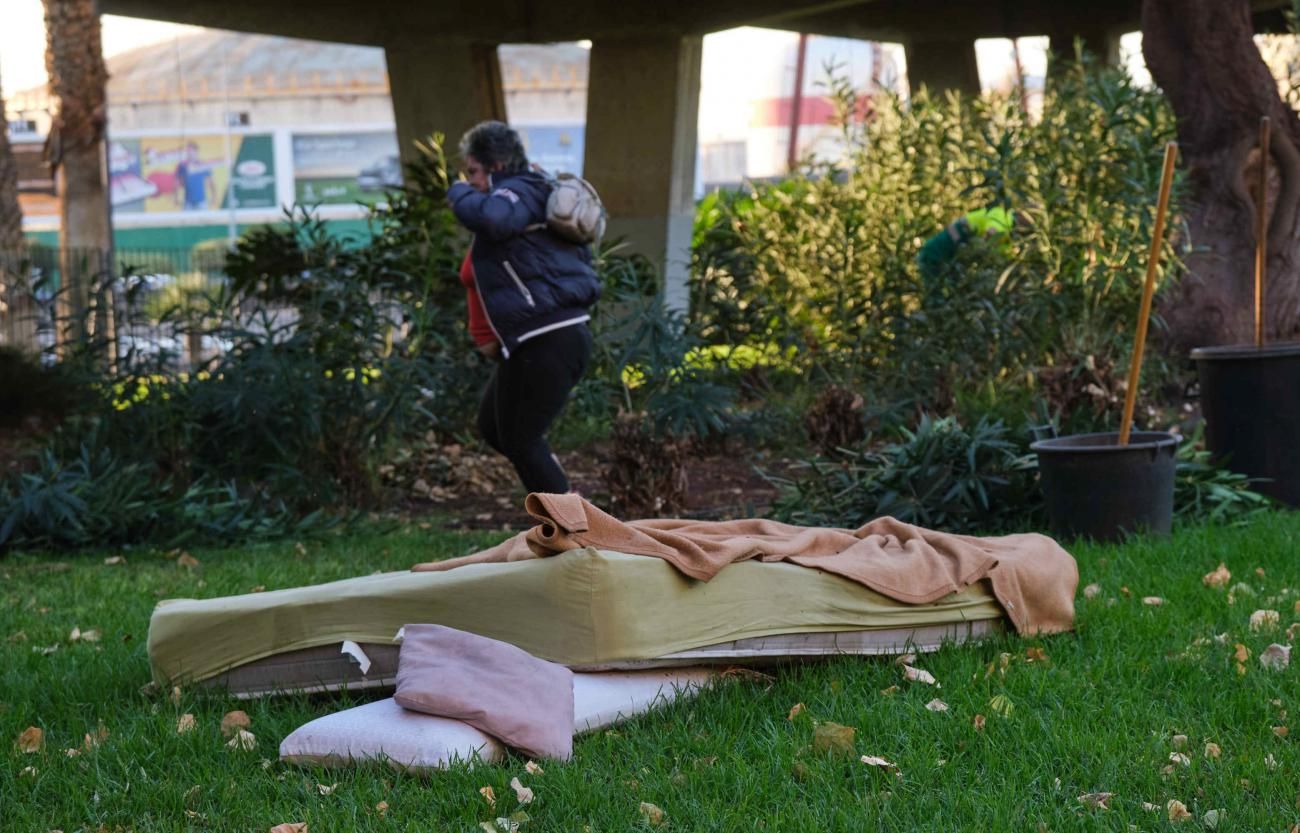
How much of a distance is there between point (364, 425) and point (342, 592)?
4273 millimetres

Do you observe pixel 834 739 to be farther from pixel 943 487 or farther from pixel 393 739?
pixel 943 487

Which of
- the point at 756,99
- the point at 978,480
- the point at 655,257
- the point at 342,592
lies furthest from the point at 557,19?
the point at 756,99

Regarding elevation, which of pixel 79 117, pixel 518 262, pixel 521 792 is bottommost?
pixel 521 792

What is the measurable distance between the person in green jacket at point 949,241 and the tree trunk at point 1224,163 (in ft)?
5.07

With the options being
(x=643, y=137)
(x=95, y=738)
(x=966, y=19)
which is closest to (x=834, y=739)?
(x=95, y=738)

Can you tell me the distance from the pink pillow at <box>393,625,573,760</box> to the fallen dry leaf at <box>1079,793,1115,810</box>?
3.86ft

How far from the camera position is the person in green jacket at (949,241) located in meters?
9.47

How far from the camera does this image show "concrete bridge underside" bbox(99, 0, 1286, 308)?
13859mm

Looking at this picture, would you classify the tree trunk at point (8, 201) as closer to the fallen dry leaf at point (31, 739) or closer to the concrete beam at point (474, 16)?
the concrete beam at point (474, 16)

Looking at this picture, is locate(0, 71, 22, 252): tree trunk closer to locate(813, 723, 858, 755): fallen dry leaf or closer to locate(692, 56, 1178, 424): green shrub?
locate(692, 56, 1178, 424): green shrub

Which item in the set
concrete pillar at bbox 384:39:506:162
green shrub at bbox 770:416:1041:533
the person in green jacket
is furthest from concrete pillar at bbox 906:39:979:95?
green shrub at bbox 770:416:1041:533

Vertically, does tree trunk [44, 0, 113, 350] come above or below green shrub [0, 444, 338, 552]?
above

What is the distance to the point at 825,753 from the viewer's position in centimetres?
344

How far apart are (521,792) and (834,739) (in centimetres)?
76
